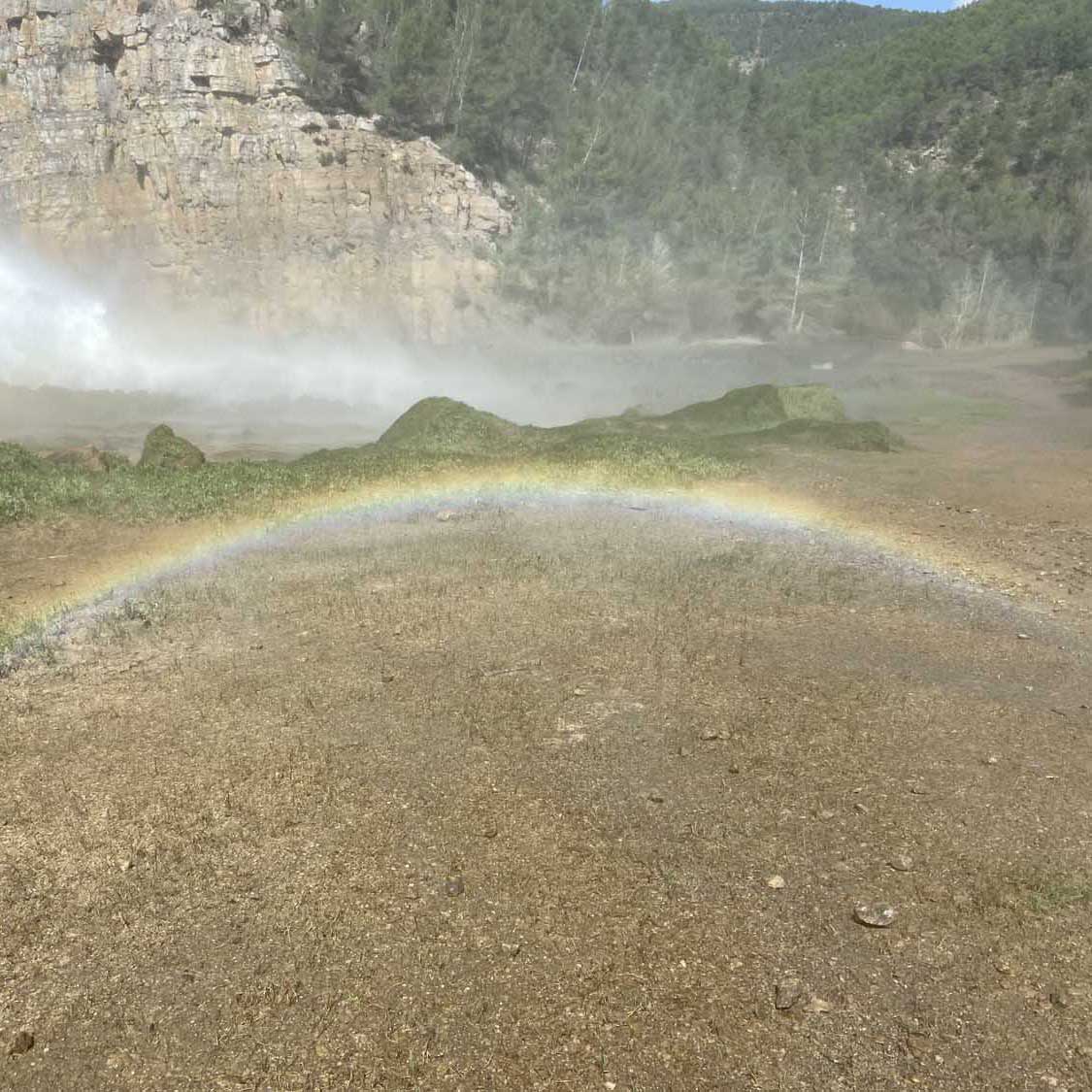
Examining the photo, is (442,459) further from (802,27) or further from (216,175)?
(802,27)

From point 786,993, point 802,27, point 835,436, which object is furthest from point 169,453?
point 802,27

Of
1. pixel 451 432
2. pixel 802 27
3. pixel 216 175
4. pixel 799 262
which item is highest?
pixel 802 27

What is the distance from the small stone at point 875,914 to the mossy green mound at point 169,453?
16692 mm

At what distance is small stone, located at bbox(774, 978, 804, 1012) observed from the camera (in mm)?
4855

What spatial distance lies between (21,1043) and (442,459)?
15.9 meters

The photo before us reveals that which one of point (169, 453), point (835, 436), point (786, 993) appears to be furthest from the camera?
point (835, 436)

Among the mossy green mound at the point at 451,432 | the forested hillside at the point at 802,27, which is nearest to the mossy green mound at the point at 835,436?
the mossy green mound at the point at 451,432

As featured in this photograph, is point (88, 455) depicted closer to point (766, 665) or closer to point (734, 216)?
point (766, 665)

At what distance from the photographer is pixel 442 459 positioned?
19953mm

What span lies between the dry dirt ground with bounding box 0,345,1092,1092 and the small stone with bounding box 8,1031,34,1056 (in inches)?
1.4

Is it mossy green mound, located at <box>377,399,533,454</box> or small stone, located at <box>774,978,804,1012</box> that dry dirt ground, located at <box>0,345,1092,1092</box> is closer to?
small stone, located at <box>774,978,804,1012</box>

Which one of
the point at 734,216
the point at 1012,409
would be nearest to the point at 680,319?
the point at 734,216

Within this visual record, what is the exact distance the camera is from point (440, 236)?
174 feet

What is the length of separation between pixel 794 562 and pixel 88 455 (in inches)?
573
